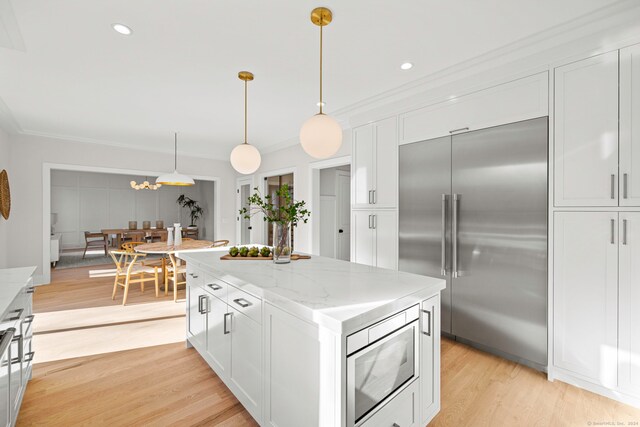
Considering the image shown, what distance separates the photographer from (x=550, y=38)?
214cm

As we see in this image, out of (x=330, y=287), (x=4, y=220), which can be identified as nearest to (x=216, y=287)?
(x=330, y=287)

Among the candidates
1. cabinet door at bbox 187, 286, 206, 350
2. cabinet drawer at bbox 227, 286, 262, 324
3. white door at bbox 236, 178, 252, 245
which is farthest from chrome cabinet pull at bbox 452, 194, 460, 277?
white door at bbox 236, 178, 252, 245

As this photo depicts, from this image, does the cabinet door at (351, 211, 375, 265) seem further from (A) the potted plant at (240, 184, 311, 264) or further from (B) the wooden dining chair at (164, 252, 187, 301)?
(B) the wooden dining chair at (164, 252, 187, 301)

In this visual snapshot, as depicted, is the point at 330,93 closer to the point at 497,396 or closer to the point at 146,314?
the point at 497,396

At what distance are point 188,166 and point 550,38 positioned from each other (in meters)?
6.11

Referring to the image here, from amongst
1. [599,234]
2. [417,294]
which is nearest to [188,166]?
[417,294]

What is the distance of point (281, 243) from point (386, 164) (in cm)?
172

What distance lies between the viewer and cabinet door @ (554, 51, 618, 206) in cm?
194

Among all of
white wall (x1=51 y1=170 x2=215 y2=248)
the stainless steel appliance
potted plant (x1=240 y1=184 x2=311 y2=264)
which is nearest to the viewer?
the stainless steel appliance

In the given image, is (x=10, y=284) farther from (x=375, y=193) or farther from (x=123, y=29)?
(x=375, y=193)

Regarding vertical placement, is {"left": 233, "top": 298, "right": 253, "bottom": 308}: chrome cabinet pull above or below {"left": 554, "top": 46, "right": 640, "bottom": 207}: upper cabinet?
below

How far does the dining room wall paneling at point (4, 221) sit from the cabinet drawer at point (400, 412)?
571 centimetres

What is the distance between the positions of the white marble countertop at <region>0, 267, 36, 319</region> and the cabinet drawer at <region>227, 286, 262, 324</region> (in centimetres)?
101

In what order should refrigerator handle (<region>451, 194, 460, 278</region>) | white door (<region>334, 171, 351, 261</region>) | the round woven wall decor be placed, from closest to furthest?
refrigerator handle (<region>451, 194, 460, 278</region>) → the round woven wall decor → white door (<region>334, 171, 351, 261</region>)
